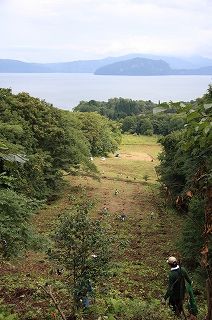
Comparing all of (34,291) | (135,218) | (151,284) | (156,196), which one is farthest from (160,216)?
(34,291)

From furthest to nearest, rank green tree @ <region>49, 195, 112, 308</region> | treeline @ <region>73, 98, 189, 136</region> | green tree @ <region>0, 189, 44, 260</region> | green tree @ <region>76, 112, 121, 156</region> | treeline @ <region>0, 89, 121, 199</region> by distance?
treeline @ <region>73, 98, 189, 136</region>
green tree @ <region>76, 112, 121, 156</region>
treeline @ <region>0, 89, 121, 199</region>
green tree @ <region>0, 189, 44, 260</region>
green tree @ <region>49, 195, 112, 308</region>

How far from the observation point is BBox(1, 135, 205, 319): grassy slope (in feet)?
27.2

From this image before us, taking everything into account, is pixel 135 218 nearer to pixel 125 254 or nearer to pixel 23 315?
pixel 125 254

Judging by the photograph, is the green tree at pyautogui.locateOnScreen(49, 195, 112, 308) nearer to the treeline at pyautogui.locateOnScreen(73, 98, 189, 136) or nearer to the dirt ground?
the dirt ground

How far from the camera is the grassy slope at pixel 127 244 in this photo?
829 cm

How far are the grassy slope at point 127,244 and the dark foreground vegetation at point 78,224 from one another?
0.22ft

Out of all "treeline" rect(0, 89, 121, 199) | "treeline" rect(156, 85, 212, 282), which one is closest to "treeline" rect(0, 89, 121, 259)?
"treeline" rect(0, 89, 121, 199)

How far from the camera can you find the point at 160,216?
18.7 metres

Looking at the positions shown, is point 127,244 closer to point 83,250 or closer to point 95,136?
point 83,250

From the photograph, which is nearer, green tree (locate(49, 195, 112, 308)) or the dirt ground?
green tree (locate(49, 195, 112, 308))

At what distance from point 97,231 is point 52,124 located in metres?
15.1

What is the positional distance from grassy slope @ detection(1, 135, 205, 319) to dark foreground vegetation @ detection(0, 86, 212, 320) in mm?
68

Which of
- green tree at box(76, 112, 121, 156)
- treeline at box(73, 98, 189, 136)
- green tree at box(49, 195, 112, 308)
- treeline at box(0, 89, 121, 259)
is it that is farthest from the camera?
treeline at box(73, 98, 189, 136)

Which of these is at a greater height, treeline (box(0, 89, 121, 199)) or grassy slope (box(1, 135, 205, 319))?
treeline (box(0, 89, 121, 199))
